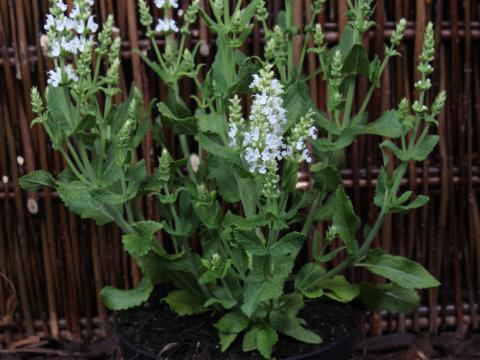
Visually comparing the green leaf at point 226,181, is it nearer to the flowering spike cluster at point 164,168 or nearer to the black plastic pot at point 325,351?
the flowering spike cluster at point 164,168

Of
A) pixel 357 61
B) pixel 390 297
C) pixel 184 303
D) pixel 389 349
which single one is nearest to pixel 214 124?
pixel 357 61

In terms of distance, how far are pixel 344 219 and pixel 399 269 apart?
16cm

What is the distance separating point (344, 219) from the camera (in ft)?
4.82

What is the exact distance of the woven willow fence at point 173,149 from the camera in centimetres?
171

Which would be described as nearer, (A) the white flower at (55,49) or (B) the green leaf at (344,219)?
(A) the white flower at (55,49)

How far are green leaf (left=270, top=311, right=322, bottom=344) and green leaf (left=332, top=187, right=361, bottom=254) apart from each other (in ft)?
0.58

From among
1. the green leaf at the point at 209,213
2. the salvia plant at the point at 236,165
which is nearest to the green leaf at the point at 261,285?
the salvia plant at the point at 236,165

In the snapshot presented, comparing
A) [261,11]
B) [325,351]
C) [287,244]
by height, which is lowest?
[325,351]

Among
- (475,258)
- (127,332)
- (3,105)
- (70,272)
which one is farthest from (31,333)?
(475,258)

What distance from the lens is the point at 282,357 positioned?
4.88 feet

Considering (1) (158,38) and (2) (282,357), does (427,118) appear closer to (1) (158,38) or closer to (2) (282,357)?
(2) (282,357)

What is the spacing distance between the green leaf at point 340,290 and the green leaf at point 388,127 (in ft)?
1.07

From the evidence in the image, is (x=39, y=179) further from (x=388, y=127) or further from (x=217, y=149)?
(x=388, y=127)

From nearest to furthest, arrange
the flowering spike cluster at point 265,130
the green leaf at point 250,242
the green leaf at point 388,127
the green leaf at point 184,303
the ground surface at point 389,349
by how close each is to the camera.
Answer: the flowering spike cluster at point 265,130
the green leaf at point 250,242
the green leaf at point 388,127
the green leaf at point 184,303
the ground surface at point 389,349
